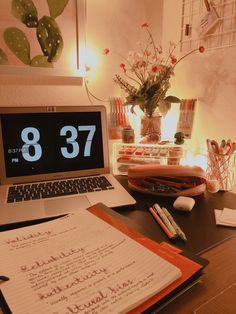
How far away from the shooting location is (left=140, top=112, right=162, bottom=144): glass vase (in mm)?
1127

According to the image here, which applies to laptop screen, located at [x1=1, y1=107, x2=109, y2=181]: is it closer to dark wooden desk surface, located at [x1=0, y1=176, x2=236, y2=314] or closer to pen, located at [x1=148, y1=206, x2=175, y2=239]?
dark wooden desk surface, located at [x1=0, y1=176, x2=236, y2=314]

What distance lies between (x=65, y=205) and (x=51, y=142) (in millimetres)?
282

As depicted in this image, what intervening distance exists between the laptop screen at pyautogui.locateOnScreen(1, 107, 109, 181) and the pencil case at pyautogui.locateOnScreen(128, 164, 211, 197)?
0.65 ft

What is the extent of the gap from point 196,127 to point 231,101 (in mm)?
191

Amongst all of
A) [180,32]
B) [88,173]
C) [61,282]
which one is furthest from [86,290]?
[180,32]

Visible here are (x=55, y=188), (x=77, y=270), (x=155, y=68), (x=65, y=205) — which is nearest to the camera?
(x=77, y=270)

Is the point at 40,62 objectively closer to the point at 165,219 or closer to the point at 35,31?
the point at 35,31

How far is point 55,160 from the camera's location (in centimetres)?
96

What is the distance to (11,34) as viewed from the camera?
896 mm

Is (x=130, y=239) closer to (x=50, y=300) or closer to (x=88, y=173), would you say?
(x=50, y=300)

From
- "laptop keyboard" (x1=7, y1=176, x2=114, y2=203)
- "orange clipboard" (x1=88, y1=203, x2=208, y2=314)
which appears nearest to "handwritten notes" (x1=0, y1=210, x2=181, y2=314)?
"orange clipboard" (x1=88, y1=203, x2=208, y2=314)

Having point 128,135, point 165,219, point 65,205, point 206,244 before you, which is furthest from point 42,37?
point 206,244

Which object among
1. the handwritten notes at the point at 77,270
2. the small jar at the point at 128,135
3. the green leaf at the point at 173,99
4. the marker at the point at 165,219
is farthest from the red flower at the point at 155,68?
the handwritten notes at the point at 77,270

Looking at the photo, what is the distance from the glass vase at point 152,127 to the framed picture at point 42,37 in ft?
1.18
